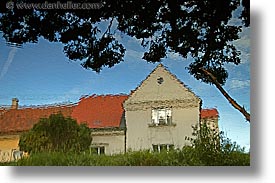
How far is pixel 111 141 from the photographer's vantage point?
1.94 meters

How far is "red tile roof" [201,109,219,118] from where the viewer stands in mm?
1921

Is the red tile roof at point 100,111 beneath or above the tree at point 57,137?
above

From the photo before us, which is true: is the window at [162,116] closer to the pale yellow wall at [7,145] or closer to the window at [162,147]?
the window at [162,147]

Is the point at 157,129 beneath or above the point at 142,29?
beneath

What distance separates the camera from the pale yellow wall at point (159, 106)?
76.1 inches

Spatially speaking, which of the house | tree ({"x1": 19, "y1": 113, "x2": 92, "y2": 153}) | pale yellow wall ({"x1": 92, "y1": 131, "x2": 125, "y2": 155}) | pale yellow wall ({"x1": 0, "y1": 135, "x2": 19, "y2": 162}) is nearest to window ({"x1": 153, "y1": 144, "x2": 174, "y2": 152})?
the house

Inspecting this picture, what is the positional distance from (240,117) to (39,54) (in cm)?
73

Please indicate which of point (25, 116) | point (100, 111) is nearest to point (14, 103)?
point (25, 116)

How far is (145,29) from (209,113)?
1.21 ft

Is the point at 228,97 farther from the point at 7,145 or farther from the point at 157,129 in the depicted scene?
the point at 7,145

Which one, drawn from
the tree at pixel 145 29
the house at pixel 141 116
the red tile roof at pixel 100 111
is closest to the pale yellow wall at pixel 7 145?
the house at pixel 141 116

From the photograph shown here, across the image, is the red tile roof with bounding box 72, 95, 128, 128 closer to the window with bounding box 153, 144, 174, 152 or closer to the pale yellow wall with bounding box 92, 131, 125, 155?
the pale yellow wall with bounding box 92, 131, 125, 155

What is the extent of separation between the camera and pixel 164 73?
1.95 m

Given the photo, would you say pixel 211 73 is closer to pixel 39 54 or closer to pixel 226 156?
pixel 226 156
